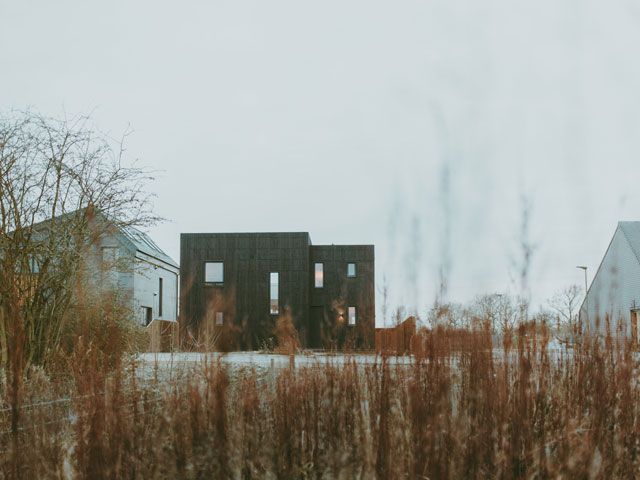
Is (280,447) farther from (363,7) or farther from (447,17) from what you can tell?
(363,7)

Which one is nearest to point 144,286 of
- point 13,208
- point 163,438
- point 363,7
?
point 13,208

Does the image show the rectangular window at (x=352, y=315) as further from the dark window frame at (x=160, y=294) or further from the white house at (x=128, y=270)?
the dark window frame at (x=160, y=294)

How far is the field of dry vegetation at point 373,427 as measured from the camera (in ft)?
7.91

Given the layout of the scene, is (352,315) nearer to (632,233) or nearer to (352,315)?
(352,315)

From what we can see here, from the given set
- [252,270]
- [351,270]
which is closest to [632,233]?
[351,270]

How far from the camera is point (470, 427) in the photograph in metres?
2.67

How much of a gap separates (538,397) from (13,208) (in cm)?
620

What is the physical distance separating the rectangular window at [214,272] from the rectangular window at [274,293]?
193 cm

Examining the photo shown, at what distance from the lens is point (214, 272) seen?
23484mm

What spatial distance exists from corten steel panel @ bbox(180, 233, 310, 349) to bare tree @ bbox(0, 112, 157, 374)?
51.7 ft

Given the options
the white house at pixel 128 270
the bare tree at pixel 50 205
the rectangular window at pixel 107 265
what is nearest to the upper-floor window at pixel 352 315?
the white house at pixel 128 270

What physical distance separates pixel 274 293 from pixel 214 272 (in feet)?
8.21

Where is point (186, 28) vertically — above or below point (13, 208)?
above

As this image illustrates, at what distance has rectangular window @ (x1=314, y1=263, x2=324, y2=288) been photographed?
24219 millimetres
